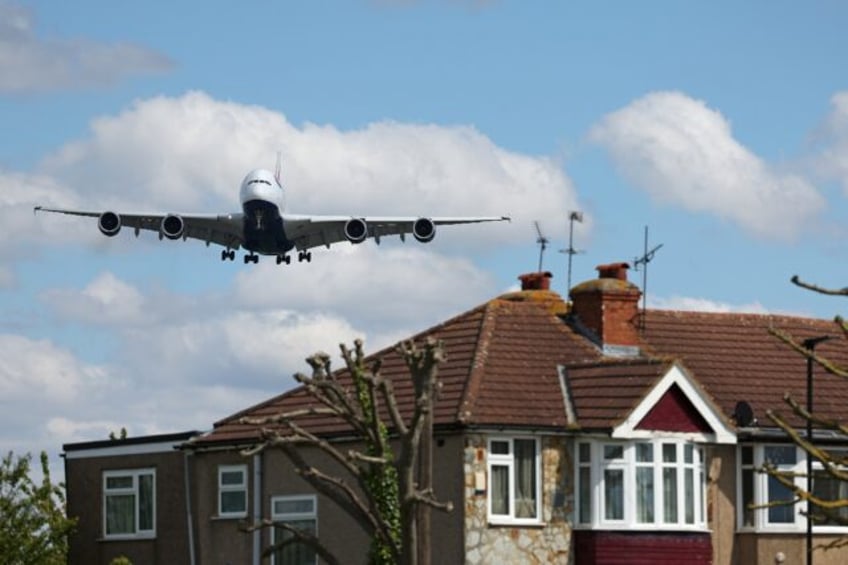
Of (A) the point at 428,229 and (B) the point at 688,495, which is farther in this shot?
(A) the point at 428,229

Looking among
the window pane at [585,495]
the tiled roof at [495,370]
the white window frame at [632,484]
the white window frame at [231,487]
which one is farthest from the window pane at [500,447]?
the white window frame at [231,487]

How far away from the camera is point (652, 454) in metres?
33.0

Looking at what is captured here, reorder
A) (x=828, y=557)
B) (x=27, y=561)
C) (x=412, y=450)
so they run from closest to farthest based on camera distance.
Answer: (x=412, y=450)
(x=828, y=557)
(x=27, y=561)

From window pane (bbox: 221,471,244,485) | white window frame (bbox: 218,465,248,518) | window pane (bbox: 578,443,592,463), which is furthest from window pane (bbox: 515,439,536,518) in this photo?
window pane (bbox: 221,471,244,485)

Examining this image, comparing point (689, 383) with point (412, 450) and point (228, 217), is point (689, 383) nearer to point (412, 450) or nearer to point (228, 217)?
point (412, 450)

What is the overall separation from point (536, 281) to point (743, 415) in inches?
277

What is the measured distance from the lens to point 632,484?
32562mm

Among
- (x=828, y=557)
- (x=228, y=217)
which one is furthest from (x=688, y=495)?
(x=228, y=217)

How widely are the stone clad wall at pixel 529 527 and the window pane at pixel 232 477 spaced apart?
6.85 m

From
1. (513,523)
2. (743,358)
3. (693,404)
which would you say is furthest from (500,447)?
(743,358)

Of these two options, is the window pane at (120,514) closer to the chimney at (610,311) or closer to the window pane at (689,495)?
the chimney at (610,311)

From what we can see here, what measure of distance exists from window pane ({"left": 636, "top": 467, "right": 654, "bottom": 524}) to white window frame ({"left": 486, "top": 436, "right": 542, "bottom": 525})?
1.86 meters

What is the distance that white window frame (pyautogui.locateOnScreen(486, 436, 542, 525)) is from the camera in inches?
1251

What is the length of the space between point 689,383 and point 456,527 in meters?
5.24
